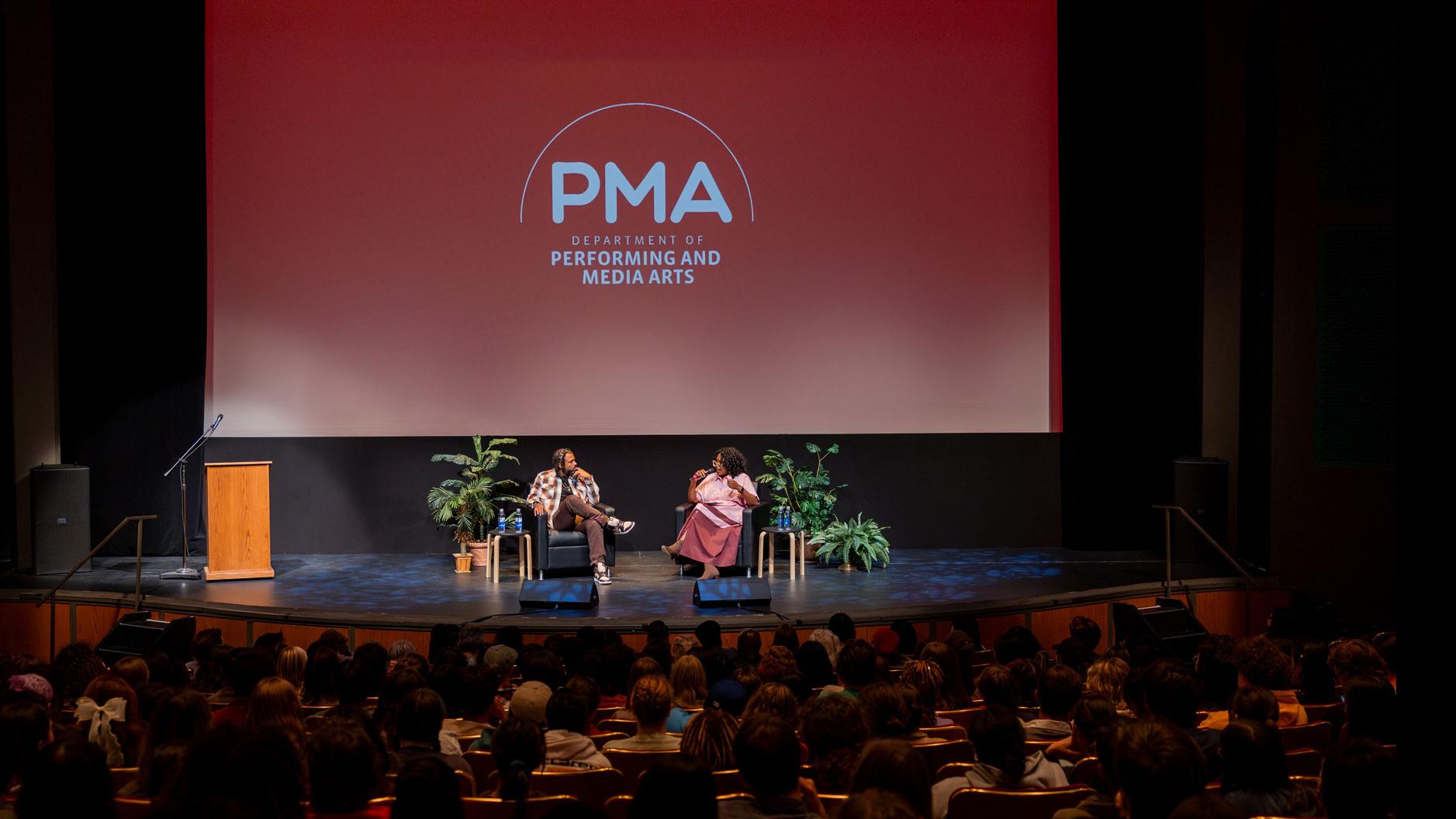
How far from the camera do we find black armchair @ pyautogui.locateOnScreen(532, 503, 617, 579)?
26.7 feet

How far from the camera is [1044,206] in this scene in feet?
31.0

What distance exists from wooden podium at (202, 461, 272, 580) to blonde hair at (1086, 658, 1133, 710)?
6.29 metres

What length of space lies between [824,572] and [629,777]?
18.7 feet

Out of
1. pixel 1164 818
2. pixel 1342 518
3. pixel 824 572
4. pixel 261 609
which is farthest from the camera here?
pixel 824 572

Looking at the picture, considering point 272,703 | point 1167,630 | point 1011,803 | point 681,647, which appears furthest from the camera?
point 1167,630

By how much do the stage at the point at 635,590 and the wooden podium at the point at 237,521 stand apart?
0.14m

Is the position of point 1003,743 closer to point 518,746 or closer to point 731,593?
point 518,746

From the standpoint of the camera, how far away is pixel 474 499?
29.2 ft

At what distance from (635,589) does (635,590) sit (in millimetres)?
66

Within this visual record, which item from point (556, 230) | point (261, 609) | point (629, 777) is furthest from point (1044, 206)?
point (629, 777)

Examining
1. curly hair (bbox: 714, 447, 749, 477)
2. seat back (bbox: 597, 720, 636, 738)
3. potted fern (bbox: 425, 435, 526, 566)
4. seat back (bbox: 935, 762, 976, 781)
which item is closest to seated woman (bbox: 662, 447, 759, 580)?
curly hair (bbox: 714, 447, 749, 477)

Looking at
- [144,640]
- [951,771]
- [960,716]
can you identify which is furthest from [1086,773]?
[144,640]

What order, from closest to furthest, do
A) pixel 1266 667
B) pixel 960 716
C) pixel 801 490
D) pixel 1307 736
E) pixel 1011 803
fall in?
1. pixel 1011 803
2. pixel 1307 736
3. pixel 1266 667
4. pixel 960 716
5. pixel 801 490

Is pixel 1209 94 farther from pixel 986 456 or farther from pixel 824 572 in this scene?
pixel 824 572
